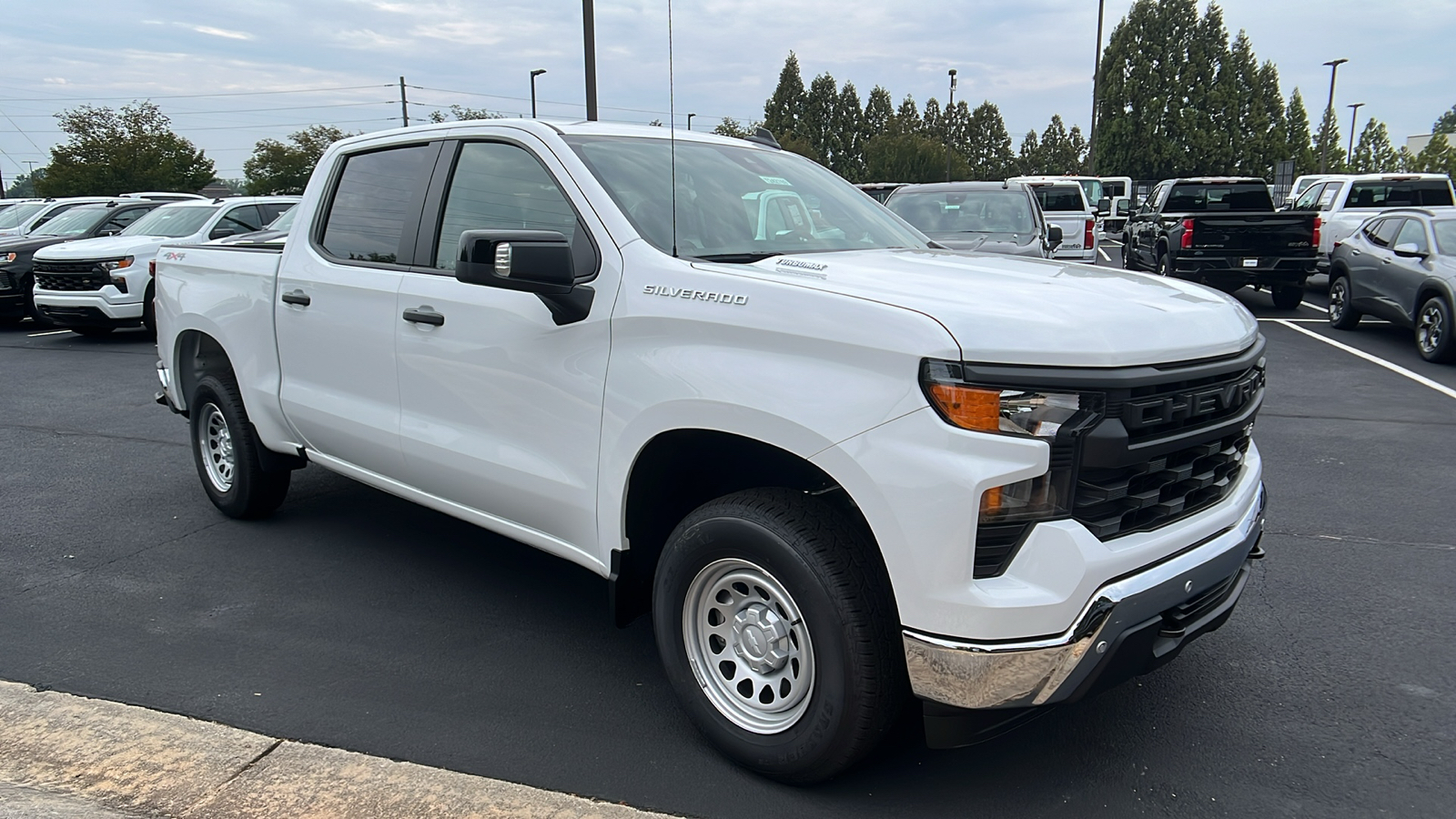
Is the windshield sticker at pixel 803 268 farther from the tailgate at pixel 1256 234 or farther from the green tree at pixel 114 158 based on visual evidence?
the green tree at pixel 114 158

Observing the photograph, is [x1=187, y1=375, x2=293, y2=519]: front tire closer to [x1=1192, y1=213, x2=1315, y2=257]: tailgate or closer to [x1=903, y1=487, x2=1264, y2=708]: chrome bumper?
[x1=903, y1=487, x2=1264, y2=708]: chrome bumper

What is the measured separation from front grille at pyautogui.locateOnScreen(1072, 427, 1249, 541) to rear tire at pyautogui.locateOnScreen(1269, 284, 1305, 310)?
43.8ft

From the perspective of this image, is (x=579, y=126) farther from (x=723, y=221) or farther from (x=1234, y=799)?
(x=1234, y=799)

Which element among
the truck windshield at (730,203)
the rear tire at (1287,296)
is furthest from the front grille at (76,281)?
the rear tire at (1287,296)

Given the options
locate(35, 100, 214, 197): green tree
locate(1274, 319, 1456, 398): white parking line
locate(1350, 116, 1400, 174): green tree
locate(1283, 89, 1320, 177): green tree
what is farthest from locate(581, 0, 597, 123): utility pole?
locate(1283, 89, 1320, 177): green tree

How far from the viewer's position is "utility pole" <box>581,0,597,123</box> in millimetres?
15438

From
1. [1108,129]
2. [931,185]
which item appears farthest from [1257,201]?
[1108,129]

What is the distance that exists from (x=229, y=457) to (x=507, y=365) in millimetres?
2747

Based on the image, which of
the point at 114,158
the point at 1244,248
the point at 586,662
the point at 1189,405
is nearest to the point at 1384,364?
the point at 1244,248

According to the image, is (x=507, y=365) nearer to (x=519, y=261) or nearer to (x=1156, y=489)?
(x=519, y=261)

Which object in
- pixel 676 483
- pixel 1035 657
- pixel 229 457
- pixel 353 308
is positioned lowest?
pixel 229 457

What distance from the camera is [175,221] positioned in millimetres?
14352

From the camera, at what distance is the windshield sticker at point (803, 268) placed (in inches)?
117

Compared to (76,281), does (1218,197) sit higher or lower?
higher
